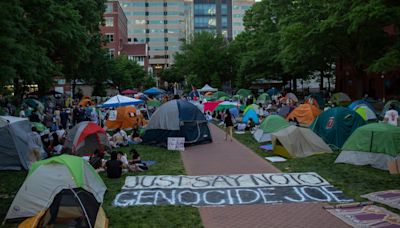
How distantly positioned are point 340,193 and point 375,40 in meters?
25.7

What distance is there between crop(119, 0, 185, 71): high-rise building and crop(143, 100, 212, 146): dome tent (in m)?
129

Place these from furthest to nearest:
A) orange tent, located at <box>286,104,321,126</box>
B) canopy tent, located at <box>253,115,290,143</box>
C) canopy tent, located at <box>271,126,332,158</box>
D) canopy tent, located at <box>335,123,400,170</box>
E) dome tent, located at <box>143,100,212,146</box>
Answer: orange tent, located at <box>286,104,321,126</box> < canopy tent, located at <box>253,115,290,143</box> < dome tent, located at <box>143,100,212,146</box> < canopy tent, located at <box>271,126,332,158</box> < canopy tent, located at <box>335,123,400,170</box>

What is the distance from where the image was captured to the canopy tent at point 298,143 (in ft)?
54.5

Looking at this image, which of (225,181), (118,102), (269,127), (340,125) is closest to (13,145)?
(225,181)

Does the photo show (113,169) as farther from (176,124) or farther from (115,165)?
(176,124)

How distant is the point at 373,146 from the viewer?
14.3 metres

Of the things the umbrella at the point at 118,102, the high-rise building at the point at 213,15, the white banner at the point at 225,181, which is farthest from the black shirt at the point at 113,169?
the high-rise building at the point at 213,15

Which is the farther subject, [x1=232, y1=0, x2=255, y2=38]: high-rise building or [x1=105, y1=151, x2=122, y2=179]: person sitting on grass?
[x1=232, y1=0, x2=255, y2=38]: high-rise building

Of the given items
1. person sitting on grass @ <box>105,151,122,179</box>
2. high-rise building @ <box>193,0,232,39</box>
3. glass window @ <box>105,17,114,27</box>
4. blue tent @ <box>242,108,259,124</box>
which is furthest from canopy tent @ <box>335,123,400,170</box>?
high-rise building @ <box>193,0,232,39</box>

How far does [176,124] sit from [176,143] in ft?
3.49

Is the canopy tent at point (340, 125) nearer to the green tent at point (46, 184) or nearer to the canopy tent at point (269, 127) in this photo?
the canopy tent at point (269, 127)

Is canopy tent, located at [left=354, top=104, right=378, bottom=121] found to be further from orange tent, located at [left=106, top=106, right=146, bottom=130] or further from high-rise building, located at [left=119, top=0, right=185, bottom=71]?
high-rise building, located at [left=119, top=0, right=185, bottom=71]

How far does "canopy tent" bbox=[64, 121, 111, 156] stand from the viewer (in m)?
16.7

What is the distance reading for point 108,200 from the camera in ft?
35.8
